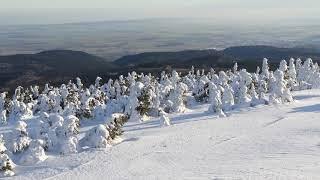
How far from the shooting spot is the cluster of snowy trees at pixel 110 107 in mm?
38312

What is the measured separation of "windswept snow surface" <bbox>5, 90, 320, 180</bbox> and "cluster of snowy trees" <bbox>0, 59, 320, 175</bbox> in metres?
1.21

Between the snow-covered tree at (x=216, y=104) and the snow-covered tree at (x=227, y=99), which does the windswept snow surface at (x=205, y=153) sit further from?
the snow-covered tree at (x=227, y=99)

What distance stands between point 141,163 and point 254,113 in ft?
64.3

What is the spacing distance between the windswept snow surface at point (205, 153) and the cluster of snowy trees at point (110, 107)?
1215 millimetres

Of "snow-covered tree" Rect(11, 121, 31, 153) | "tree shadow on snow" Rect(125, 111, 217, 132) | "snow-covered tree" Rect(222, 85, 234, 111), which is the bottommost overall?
"tree shadow on snow" Rect(125, 111, 217, 132)

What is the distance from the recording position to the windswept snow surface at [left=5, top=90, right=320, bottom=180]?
3257 centimetres

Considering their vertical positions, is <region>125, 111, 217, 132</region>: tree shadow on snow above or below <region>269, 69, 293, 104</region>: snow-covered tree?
below

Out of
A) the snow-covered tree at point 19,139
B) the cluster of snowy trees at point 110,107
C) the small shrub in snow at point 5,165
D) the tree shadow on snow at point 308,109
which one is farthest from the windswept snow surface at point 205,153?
the tree shadow on snow at point 308,109

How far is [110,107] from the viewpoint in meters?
53.2

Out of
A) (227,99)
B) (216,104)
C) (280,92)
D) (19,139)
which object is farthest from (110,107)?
(280,92)

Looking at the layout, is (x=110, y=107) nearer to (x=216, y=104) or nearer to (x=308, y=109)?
(x=216, y=104)

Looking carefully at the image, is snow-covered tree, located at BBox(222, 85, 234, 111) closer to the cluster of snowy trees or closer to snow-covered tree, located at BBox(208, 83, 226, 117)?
the cluster of snowy trees

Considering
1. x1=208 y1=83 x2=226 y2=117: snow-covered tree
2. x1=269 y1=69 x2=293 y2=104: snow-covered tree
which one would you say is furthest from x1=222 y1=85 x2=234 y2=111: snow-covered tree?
x1=269 y1=69 x2=293 y2=104: snow-covered tree

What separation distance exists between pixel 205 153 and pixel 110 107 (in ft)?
59.1
